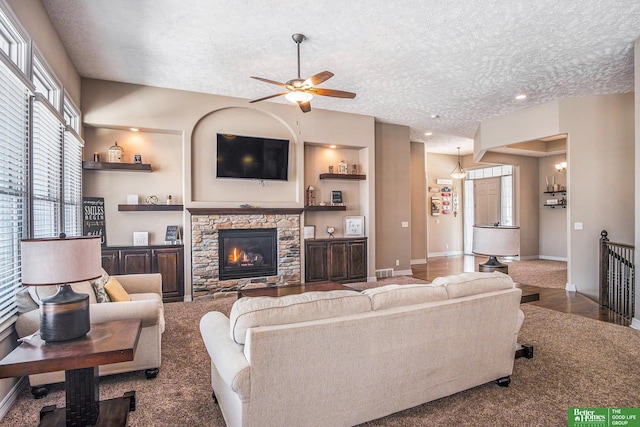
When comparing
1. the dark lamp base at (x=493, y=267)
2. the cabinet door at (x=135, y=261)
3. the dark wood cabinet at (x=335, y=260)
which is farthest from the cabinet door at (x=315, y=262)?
the dark lamp base at (x=493, y=267)

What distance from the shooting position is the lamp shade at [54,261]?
69.7 inches

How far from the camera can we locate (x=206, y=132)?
5.43 metres

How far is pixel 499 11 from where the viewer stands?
3.18 m

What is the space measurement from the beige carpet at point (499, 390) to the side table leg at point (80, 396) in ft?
1.04

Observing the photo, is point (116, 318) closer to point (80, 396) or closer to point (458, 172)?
point (80, 396)

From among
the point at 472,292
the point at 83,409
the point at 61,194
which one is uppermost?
the point at 61,194

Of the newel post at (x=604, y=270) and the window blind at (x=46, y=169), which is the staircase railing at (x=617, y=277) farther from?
the window blind at (x=46, y=169)

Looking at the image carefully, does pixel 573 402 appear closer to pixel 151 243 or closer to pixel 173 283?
pixel 173 283

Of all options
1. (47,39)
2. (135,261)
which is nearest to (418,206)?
(135,261)

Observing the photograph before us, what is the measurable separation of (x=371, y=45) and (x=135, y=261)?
4285mm

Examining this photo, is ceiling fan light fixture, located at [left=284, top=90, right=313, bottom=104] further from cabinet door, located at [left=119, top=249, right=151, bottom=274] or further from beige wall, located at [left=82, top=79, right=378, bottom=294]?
cabinet door, located at [left=119, top=249, right=151, bottom=274]

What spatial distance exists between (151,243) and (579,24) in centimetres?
606

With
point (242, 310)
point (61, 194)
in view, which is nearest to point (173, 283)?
point (61, 194)

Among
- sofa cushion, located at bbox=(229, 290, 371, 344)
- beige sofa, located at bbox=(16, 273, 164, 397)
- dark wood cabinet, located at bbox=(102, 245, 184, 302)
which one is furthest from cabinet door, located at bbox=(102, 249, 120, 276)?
sofa cushion, located at bbox=(229, 290, 371, 344)
